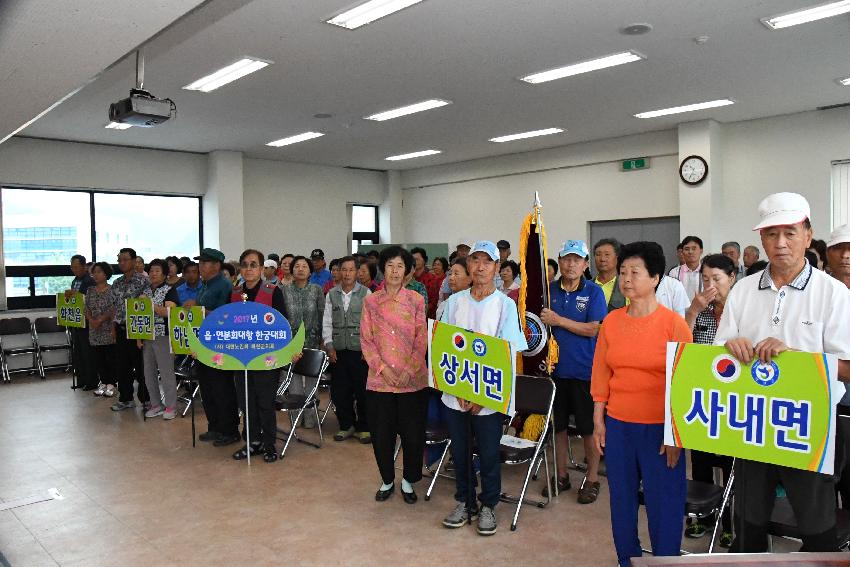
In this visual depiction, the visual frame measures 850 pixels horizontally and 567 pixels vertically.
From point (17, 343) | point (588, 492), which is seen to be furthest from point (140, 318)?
point (588, 492)

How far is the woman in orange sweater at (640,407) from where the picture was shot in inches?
104

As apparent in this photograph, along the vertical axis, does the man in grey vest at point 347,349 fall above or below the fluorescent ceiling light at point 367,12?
below

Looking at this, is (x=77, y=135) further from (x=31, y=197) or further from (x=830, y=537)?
(x=830, y=537)

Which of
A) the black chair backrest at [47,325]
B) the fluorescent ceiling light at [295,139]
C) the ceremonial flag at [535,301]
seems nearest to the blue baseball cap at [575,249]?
the ceremonial flag at [535,301]

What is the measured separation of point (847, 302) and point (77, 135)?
10285 millimetres

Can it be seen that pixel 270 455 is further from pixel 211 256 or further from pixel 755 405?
pixel 755 405

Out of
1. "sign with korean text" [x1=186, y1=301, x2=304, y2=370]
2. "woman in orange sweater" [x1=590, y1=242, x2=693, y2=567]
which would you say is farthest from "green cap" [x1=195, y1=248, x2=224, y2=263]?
"woman in orange sweater" [x1=590, y1=242, x2=693, y2=567]

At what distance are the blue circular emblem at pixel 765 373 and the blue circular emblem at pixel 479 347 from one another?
4.72 ft

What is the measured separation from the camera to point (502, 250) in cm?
838

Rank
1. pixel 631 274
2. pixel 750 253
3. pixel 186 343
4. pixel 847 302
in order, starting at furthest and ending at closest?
pixel 750 253 → pixel 186 343 → pixel 631 274 → pixel 847 302

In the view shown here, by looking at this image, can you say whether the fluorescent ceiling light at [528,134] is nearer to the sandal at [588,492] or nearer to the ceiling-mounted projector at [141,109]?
the ceiling-mounted projector at [141,109]

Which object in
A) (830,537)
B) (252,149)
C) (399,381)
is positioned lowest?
(830,537)

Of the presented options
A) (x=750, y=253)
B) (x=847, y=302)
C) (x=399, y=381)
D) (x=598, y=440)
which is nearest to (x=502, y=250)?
(x=750, y=253)

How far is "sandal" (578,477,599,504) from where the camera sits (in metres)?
4.08
